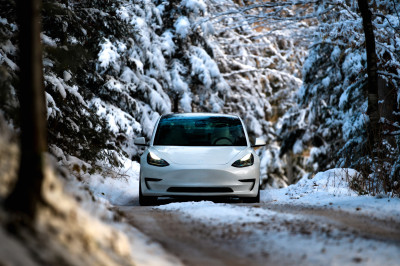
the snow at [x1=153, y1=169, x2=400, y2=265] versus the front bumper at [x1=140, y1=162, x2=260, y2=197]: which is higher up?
the snow at [x1=153, y1=169, x2=400, y2=265]

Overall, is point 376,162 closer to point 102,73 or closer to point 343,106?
point 343,106

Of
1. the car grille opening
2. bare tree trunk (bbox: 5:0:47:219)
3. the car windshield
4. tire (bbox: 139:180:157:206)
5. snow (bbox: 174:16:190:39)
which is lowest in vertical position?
tire (bbox: 139:180:157:206)

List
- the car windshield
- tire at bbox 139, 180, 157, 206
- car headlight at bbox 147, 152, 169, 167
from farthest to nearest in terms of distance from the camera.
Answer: the car windshield < tire at bbox 139, 180, 157, 206 < car headlight at bbox 147, 152, 169, 167

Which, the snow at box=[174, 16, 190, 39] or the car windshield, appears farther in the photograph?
the snow at box=[174, 16, 190, 39]

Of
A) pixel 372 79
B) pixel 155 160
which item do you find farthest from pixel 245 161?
pixel 372 79

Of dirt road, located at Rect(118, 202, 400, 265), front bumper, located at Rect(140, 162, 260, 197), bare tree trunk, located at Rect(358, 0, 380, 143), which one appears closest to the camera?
dirt road, located at Rect(118, 202, 400, 265)

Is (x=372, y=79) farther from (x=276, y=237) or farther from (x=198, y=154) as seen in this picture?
(x=276, y=237)

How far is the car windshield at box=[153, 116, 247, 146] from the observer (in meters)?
9.66

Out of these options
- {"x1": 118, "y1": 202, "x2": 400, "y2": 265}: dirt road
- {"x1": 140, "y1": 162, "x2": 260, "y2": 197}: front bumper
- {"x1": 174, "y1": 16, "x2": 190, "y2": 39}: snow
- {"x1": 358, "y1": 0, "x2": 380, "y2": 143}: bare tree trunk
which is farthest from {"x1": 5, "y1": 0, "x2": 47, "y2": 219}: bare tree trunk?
{"x1": 174, "y1": 16, "x2": 190, "y2": 39}: snow

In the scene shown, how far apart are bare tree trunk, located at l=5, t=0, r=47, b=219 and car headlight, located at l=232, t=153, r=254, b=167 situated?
18.9 feet

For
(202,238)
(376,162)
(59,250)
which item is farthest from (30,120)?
(376,162)

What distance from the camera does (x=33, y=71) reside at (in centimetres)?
324

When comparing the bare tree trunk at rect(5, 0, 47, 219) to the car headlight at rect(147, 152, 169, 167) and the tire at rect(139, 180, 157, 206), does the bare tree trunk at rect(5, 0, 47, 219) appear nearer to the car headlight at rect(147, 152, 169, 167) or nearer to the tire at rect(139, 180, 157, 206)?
the car headlight at rect(147, 152, 169, 167)

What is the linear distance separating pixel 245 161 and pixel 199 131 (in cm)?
138
